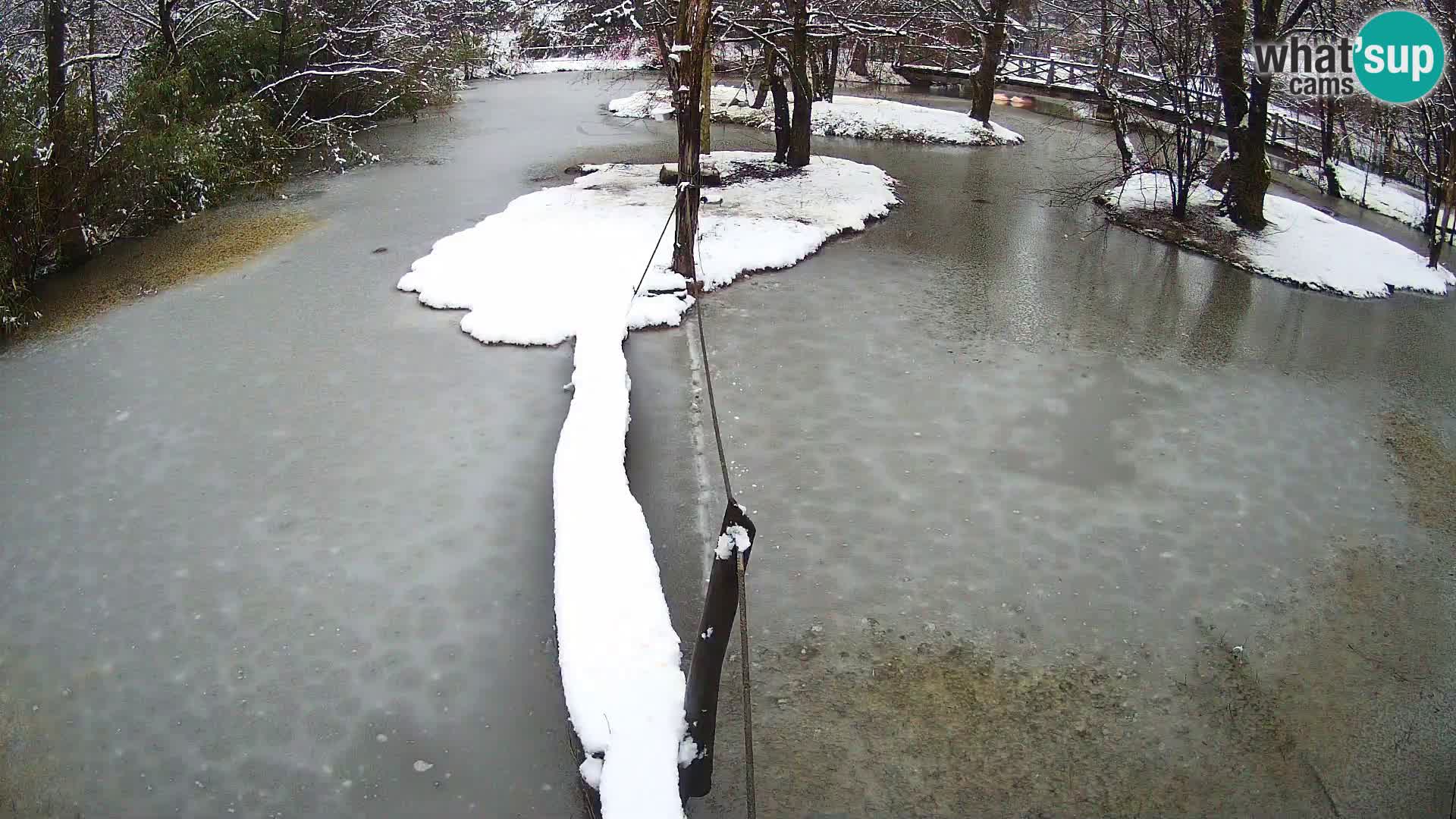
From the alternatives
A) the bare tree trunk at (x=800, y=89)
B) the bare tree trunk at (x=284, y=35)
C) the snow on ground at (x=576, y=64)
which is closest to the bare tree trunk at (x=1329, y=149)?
the bare tree trunk at (x=800, y=89)

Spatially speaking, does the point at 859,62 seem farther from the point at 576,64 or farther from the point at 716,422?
the point at 716,422

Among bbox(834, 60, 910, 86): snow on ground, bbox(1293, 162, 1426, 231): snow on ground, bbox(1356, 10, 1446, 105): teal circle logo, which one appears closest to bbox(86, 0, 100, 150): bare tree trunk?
bbox(1356, 10, 1446, 105): teal circle logo

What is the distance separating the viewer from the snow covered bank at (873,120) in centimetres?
1883

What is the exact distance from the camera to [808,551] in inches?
216

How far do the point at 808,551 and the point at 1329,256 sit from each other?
8834 mm

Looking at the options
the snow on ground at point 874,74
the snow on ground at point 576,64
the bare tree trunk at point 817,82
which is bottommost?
the bare tree trunk at point 817,82

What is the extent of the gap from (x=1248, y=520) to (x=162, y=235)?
1178cm

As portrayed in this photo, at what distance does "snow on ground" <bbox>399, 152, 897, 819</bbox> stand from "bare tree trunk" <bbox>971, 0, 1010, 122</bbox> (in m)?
5.32

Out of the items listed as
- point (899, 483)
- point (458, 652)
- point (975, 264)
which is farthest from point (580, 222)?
point (458, 652)

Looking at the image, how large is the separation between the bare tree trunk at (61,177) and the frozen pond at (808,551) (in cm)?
194

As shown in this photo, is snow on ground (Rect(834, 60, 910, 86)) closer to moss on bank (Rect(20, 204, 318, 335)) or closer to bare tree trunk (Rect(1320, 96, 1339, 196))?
bare tree trunk (Rect(1320, 96, 1339, 196))

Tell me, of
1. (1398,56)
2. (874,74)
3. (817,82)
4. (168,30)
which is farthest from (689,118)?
(874,74)

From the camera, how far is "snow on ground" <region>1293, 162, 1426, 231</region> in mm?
13719

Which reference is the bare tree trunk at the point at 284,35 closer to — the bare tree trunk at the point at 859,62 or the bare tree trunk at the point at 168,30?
the bare tree trunk at the point at 168,30
